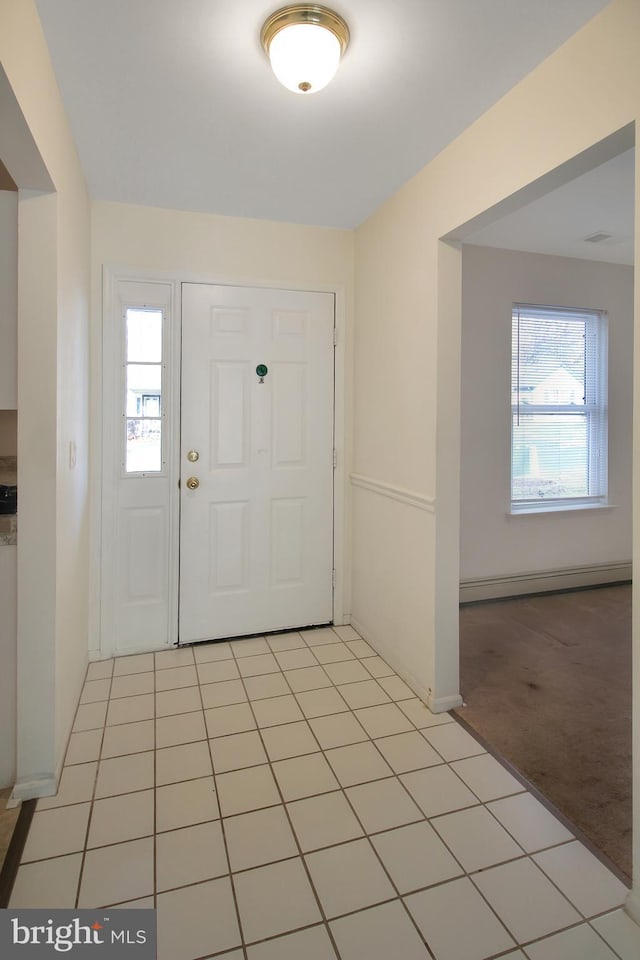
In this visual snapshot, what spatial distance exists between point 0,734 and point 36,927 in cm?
69

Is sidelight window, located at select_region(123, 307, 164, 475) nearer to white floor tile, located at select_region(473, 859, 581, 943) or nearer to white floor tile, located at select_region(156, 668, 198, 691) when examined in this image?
white floor tile, located at select_region(156, 668, 198, 691)

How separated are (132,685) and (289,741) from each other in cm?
92

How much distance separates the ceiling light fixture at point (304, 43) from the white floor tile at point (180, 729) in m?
2.38

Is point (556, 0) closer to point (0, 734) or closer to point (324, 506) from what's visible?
point (324, 506)

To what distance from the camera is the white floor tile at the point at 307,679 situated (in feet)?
8.66

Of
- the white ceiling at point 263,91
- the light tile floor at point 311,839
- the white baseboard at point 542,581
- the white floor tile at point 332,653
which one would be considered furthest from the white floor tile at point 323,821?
the white ceiling at point 263,91

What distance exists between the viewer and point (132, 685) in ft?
8.72

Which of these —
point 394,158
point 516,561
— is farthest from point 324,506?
point 394,158

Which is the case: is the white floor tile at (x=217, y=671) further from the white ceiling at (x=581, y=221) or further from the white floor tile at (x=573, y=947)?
the white ceiling at (x=581, y=221)

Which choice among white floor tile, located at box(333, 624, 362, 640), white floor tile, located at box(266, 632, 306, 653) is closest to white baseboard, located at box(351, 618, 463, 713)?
white floor tile, located at box(333, 624, 362, 640)

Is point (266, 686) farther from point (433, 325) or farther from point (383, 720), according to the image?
point (433, 325)

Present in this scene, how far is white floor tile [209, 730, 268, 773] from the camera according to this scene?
2057 millimetres

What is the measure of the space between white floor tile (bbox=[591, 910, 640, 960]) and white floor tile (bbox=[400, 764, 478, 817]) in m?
0.49

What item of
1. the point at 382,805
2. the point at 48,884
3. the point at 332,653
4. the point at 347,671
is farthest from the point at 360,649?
the point at 48,884
